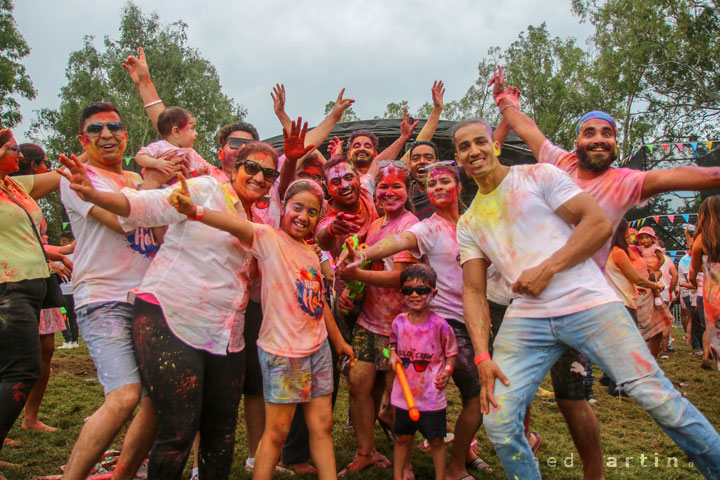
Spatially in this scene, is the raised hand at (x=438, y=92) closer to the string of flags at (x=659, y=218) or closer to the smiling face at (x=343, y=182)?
the smiling face at (x=343, y=182)

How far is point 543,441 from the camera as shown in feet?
15.1

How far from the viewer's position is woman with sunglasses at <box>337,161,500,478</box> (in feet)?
11.5

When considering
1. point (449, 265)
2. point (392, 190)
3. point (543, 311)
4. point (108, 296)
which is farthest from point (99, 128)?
point (543, 311)

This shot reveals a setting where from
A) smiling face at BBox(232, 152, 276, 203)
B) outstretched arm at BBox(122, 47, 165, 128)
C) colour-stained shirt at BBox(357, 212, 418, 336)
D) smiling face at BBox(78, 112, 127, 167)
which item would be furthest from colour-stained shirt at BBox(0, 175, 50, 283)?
colour-stained shirt at BBox(357, 212, 418, 336)

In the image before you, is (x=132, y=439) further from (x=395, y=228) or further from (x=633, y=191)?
(x=633, y=191)

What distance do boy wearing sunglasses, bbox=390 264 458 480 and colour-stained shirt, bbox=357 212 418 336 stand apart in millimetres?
262

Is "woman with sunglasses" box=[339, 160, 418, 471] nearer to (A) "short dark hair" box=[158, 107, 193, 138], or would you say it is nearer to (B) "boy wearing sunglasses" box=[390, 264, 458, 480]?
(B) "boy wearing sunglasses" box=[390, 264, 458, 480]

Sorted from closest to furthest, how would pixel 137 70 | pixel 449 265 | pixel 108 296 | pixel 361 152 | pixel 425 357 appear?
pixel 108 296 < pixel 425 357 < pixel 449 265 < pixel 137 70 < pixel 361 152

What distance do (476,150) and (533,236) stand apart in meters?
0.63

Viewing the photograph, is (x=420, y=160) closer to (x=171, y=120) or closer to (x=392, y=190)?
(x=392, y=190)

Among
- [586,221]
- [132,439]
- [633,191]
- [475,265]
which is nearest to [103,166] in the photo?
[132,439]

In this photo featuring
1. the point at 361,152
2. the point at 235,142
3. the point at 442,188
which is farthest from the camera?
the point at 361,152

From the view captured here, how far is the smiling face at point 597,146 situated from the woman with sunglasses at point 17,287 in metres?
3.91

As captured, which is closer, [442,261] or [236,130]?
[442,261]
